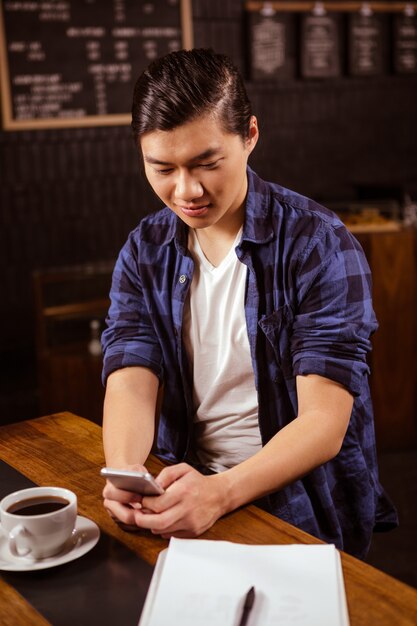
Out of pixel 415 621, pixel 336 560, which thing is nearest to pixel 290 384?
pixel 336 560

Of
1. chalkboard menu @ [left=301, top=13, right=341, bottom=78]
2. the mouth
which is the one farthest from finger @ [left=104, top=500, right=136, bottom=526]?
chalkboard menu @ [left=301, top=13, right=341, bottom=78]

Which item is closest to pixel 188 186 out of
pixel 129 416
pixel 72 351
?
pixel 129 416

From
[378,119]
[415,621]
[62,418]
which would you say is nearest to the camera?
[415,621]

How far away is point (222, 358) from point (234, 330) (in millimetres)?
66

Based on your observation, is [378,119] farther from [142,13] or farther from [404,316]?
[404,316]

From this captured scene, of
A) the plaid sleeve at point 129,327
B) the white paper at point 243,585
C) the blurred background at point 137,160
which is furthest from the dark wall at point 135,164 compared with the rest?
the white paper at point 243,585

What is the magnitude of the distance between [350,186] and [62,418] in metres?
4.17

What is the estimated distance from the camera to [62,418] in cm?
181

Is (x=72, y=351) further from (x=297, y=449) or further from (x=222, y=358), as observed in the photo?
(x=297, y=449)

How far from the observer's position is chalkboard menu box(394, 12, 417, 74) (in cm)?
550

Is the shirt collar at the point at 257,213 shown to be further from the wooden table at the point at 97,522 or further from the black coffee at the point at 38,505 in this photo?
the black coffee at the point at 38,505

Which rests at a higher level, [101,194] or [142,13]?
[142,13]

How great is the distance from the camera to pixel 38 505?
1.25 metres

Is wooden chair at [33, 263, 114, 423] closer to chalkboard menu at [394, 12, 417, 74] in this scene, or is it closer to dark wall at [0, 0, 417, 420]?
dark wall at [0, 0, 417, 420]
